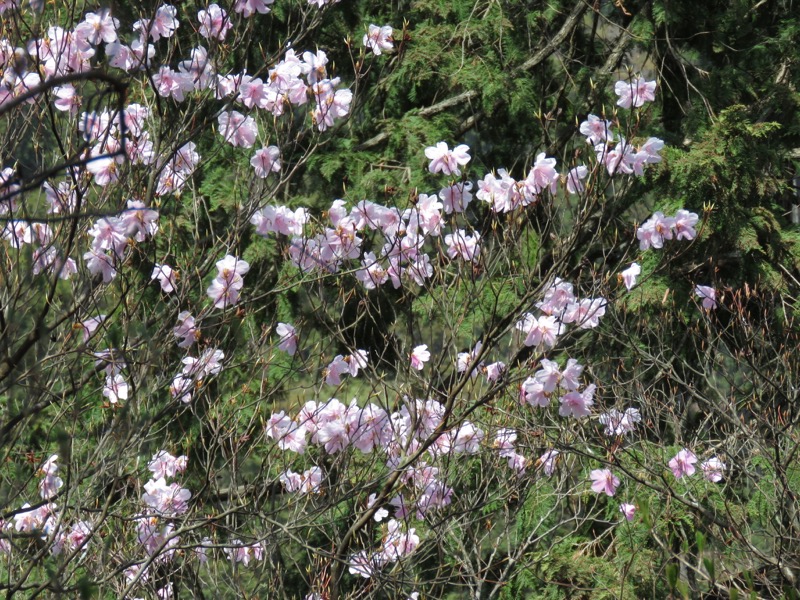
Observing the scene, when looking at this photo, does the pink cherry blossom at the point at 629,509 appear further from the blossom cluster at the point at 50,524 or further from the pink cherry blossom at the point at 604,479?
the blossom cluster at the point at 50,524

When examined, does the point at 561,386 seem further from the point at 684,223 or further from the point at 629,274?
the point at 684,223

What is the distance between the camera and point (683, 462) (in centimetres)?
439

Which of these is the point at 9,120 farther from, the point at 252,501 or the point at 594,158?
the point at 594,158

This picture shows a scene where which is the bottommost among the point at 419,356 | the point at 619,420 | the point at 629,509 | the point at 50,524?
the point at 629,509

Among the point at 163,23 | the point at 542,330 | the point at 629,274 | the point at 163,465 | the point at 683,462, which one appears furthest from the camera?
the point at 683,462

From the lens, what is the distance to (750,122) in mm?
5641

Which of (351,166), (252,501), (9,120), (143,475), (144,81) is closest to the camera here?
(9,120)

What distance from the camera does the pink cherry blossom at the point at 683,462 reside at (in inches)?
172

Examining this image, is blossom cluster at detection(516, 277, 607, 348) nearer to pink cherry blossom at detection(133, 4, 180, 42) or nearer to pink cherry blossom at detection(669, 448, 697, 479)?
pink cherry blossom at detection(669, 448, 697, 479)

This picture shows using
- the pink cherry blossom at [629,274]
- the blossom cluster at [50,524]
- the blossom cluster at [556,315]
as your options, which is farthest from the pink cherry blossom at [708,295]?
the blossom cluster at [50,524]

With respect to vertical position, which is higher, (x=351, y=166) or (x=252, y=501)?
(x=252, y=501)

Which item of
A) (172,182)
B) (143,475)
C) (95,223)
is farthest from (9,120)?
(143,475)

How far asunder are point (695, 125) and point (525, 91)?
106cm

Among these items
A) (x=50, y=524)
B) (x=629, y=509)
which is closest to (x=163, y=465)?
(x=50, y=524)
